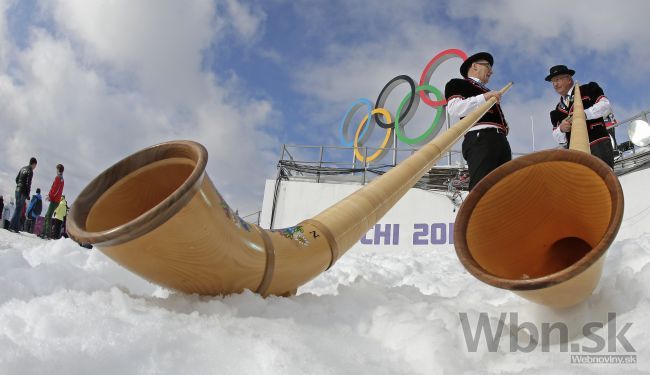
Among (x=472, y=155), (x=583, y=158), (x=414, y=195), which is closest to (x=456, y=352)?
(x=583, y=158)

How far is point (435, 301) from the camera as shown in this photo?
1.55 m

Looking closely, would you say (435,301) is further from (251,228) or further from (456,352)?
(251,228)

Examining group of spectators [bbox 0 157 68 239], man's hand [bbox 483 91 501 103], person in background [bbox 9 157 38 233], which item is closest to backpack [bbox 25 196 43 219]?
group of spectators [bbox 0 157 68 239]

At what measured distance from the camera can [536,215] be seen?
1.47 meters

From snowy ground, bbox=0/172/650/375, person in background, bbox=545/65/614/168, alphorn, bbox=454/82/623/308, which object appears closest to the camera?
snowy ground, bbox=0/172/650/375

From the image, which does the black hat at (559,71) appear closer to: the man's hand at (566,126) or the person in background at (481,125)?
the man's hand at (566,126)

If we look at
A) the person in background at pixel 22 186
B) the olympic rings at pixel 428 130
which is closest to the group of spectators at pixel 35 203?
the person in background at pixel 22 186

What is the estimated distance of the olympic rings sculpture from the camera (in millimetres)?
10422

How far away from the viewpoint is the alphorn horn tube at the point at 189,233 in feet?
3.57

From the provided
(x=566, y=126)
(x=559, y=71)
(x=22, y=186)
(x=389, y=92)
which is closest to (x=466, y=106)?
(x=566, y=126)

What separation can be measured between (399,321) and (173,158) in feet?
2.74

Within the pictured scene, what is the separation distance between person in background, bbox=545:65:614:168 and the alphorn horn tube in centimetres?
272

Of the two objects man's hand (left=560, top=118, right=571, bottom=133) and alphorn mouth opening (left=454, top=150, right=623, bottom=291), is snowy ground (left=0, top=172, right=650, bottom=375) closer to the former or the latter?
alphorn mouth opening (left=454, top=150, right=623, bottom=291)

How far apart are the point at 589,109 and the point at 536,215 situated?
8.20ft
